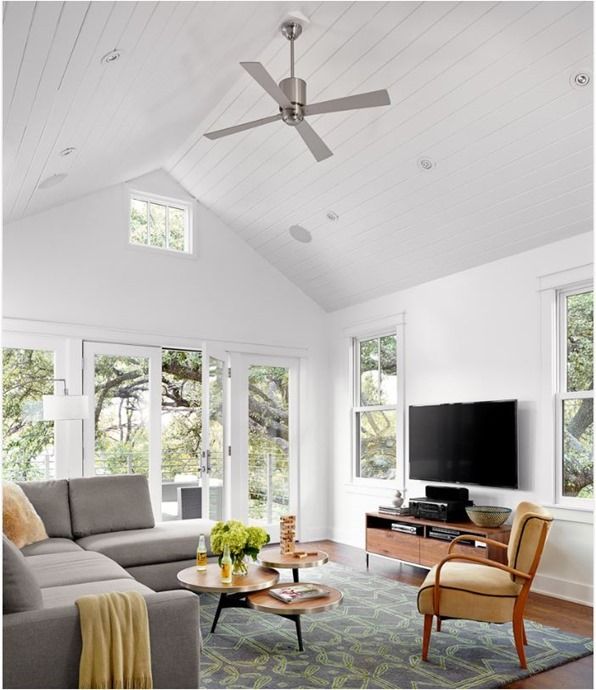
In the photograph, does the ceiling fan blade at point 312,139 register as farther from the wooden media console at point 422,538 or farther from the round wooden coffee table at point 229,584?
the wooden media console at point 422,538

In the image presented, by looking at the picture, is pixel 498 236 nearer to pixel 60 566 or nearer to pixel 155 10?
pixel 155 10

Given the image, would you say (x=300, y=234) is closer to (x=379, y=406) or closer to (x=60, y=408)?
(x=379, y=406)

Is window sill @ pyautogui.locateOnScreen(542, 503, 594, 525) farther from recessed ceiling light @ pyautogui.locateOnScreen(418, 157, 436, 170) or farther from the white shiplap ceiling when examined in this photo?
recessed ceiling light @ pyautogui.locateOnScreen(418, 157, 436, 170)

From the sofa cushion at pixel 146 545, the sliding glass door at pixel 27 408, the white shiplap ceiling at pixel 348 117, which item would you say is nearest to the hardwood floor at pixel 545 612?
the sofa cushion at pixel 146 545

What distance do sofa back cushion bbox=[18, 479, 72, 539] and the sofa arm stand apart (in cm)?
236

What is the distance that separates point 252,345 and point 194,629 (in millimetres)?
4526

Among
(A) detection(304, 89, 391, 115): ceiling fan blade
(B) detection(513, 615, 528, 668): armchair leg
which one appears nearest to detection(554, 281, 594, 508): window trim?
(B) detection(513, 615, 528, 668): armchair leg

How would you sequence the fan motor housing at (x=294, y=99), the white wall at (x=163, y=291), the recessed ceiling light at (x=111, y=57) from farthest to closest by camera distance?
1. the white wall at (x=163, y=291)
2. the fan motor housing at (x=294, y=99)
3. the recessed ceiling light at (x=111, y=57)

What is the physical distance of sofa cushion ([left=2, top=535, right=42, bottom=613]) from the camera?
8.11ft

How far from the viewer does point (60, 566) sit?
3684 millimetres

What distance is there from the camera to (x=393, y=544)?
557 cm

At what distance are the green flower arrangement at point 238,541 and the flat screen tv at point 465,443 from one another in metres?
2.18

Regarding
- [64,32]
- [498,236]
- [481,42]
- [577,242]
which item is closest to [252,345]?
Answer: [498,236]

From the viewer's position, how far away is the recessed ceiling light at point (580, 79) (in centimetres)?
363
